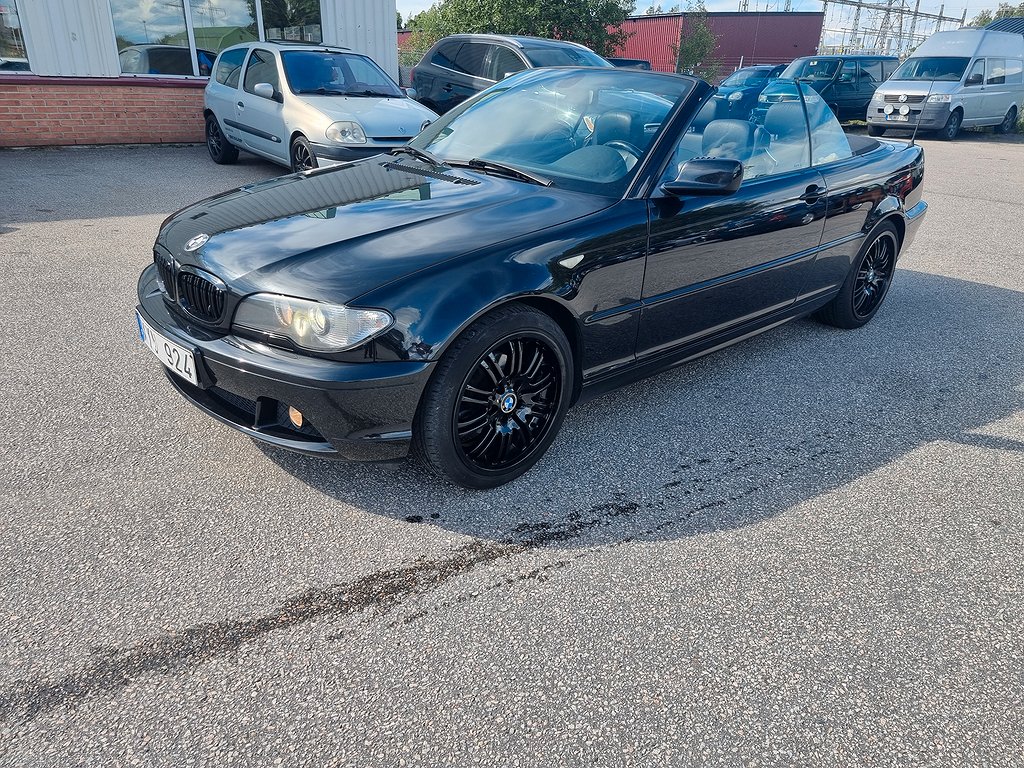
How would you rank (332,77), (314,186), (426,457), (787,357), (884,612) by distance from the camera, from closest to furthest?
(884,612) → (426,457) → (314,186) → (787,357) → (332,77)

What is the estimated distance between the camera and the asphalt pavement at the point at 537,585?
6.08 feet

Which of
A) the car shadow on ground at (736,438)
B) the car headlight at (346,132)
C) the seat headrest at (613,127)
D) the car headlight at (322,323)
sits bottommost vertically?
the car shadow on ground at (736,438)

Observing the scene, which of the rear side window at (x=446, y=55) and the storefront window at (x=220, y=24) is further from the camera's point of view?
the storefront window at (x=220, y=24)

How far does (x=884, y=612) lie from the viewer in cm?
234

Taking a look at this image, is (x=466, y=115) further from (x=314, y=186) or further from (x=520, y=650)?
(x=520, y=650)

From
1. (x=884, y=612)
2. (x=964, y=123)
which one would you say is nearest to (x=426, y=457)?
(x=884, y=612)

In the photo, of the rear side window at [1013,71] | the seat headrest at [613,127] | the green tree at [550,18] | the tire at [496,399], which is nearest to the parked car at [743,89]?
the seat headrest at [613,127]

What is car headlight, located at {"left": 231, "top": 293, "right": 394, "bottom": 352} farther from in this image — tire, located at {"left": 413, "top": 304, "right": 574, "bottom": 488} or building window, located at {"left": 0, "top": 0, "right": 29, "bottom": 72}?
building window, located at {"left": 0, "top": 0, "right": 29, "bottom": 72}

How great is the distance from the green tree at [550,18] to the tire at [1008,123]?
370 inches

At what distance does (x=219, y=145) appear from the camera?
9688mm

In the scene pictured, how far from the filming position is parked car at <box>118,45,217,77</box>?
10844 mm

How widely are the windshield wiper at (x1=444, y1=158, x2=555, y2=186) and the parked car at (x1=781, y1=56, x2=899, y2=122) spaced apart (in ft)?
56.1

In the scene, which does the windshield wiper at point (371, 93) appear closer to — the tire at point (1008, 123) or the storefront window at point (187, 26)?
the storefront window at point (187, 26)

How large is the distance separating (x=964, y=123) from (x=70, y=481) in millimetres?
19104
